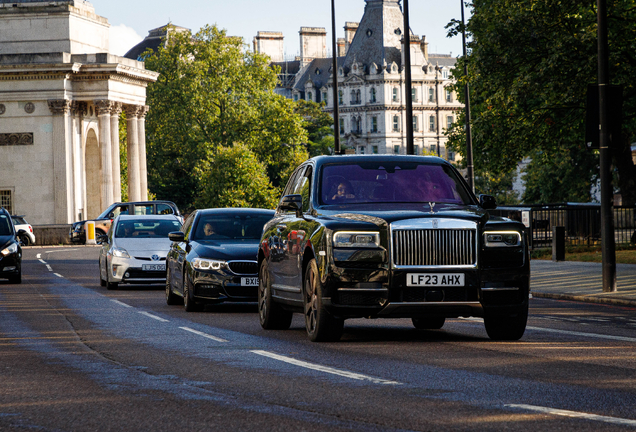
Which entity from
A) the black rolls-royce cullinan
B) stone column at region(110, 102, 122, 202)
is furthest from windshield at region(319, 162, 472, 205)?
stone column at region(110, 102, 122, 202)

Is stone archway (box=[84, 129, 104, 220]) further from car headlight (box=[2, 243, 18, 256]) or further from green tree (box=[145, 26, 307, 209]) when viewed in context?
car headlight (box=[2, 243, 18, 256])

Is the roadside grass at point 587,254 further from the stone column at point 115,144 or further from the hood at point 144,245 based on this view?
the stone column at point 115,144

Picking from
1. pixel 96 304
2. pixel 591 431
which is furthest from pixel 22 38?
pixel 591 431

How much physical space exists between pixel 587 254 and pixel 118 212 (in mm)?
31043

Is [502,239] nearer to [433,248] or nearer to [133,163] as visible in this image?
[433,248]

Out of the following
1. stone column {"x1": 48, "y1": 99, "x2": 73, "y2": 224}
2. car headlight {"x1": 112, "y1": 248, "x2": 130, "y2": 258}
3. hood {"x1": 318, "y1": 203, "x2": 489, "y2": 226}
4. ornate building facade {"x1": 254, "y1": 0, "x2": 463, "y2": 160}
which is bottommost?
car headlight {"x1": 112, "y1": 248, "x2": 130, "y2": 258}

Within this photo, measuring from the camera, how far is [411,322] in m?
16.0

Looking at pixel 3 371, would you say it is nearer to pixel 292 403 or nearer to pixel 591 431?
pixel 292 403

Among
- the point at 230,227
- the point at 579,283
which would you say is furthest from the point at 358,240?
the point at 579,283

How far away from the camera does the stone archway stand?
78875mm

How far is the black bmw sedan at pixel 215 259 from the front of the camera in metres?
18.2

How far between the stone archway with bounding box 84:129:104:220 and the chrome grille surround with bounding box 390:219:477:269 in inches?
2689

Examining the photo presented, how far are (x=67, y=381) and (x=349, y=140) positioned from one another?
190 meters

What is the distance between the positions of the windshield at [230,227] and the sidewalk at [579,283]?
561 centimetres
